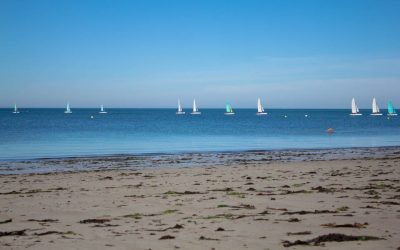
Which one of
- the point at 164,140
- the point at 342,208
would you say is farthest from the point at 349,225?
the point at 164,140

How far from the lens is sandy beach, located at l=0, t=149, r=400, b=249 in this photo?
891 cm

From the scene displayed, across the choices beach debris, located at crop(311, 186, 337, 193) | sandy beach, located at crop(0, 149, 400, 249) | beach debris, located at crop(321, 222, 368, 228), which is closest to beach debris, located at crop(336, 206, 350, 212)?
sandy beach, located at crop(0, 149, 400, 249)

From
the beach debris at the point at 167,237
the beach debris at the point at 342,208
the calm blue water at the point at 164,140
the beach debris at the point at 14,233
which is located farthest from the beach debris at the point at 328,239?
the calm blue water at the point at 164,140

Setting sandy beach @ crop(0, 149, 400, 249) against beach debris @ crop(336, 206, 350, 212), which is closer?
sandy beach @ crop(0, 149, 400, 249)

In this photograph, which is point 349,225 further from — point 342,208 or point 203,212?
point 203,212

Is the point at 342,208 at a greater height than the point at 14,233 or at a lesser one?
lesser

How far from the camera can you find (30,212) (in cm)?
1254

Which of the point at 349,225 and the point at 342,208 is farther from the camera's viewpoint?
the point at 342,208

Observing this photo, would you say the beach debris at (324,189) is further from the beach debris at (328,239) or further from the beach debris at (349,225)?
the beach debris at (328,239)

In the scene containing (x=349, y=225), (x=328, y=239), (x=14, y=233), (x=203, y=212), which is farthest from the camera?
(x=203, y=212)

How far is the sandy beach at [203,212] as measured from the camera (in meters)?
8.91

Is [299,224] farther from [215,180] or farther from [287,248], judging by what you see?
[215,180]

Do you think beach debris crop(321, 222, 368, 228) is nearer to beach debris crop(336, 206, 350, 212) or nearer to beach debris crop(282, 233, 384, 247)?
beach debris crop(282, 233, 384, 247)

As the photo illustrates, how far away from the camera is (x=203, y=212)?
12047 mm
